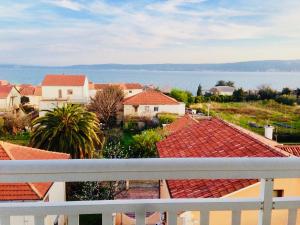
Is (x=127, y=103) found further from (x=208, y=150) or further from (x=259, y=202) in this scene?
(x=259, y=202)

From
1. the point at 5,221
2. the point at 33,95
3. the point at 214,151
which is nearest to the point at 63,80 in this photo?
the point at 33,95

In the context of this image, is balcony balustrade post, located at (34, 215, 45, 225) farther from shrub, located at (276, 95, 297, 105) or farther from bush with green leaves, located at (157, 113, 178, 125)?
→ shrub, located at (276, 95, 297, 105)

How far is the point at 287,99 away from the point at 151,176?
39385mm

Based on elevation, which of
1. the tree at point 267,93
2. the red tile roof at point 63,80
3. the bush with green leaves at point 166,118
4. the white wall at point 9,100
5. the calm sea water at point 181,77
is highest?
the calm sea water at point 181,77

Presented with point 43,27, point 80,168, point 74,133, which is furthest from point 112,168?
point 43,27

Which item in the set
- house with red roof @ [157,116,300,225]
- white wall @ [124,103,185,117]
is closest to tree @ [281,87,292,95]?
white wall @ [124,103,185,117]

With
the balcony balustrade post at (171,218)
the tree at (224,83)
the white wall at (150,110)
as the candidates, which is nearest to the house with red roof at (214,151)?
the balcony balustrade post at (171,218)

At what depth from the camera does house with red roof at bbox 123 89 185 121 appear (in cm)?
3566

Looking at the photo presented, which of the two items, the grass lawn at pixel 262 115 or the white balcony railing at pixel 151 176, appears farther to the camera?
the grass lawn at pixel 262 115

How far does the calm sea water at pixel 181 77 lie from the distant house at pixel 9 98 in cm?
371

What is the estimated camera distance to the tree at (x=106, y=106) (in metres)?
34.7

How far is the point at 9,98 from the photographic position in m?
39.8

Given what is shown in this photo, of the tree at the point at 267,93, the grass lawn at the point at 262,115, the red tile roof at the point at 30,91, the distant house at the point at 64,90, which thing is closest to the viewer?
the grass lawn at the point at 262,115

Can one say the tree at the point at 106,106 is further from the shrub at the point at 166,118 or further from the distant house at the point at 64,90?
the shrub at the point at 166,118
